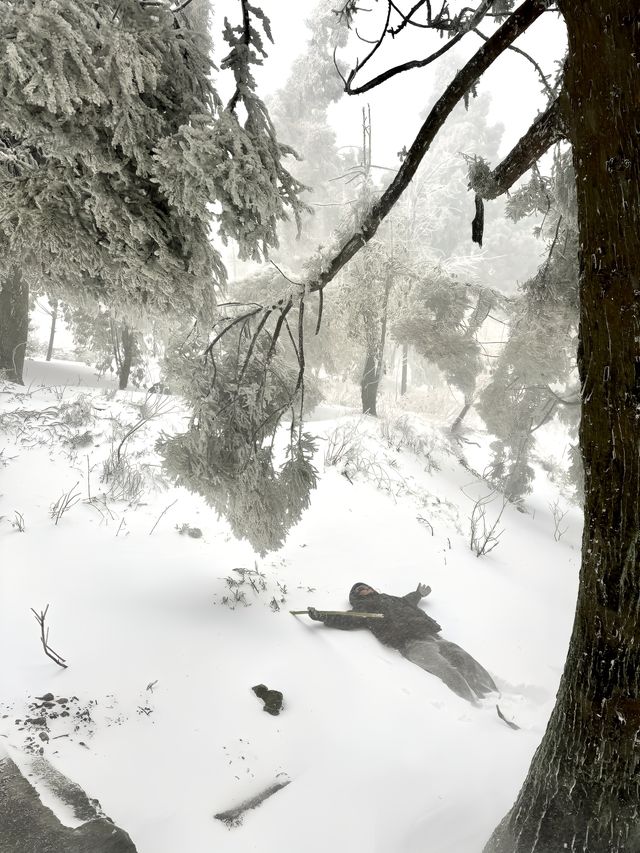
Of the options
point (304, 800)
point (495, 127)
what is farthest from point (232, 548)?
point (495, 127)

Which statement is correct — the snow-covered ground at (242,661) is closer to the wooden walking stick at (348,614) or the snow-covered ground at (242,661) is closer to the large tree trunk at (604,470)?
the wooden walking stick at (348,614)

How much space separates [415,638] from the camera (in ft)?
17.2

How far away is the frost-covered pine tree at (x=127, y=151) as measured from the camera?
6.71ft

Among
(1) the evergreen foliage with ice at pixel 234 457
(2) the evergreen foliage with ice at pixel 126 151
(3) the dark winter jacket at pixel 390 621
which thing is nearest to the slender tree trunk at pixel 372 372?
(3) the dark winter jacket at pixel 390 621

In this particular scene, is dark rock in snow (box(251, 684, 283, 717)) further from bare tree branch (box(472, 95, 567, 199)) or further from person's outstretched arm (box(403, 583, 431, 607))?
bare tree branch (box(472, 95, 567, 199))

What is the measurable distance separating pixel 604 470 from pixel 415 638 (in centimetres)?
394

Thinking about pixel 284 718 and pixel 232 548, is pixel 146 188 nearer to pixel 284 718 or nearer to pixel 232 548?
pixel 284 718

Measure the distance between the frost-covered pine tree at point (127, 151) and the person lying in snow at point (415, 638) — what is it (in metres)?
4.00

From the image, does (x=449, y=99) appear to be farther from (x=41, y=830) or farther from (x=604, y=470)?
(x=41, y=830)

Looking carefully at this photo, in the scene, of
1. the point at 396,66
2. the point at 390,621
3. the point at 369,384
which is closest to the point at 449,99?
the point at 396,66

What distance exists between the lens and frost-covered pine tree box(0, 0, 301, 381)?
204cm

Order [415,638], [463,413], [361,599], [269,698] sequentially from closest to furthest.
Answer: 1. [269,698]
2. [415,638]
3. [361,599]
4. [463,413]

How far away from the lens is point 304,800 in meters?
2.95

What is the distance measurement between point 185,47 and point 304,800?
4344 mm
